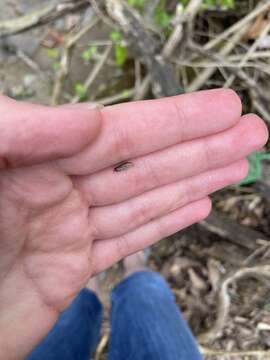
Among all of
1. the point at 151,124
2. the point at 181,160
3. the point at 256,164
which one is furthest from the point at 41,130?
the point at 256,164

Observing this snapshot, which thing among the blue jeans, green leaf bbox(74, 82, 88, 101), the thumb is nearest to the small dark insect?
the thumb

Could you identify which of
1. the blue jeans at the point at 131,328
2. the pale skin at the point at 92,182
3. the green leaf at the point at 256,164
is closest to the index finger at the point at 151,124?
the pale skin at the point at 92,182

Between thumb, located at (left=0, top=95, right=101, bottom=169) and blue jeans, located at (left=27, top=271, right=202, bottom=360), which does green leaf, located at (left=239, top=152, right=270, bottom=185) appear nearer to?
blue jeans, located at (left=27, top=271, right=202, bottom=360)

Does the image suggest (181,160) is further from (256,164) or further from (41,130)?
(256,164)

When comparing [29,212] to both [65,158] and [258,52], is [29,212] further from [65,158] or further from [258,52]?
[258,52]

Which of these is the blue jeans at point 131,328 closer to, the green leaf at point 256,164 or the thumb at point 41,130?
the green leaf at point 256,164

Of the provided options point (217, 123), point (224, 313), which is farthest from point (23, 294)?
point (224, 313)

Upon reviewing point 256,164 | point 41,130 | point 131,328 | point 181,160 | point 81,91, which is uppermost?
point 41,130
